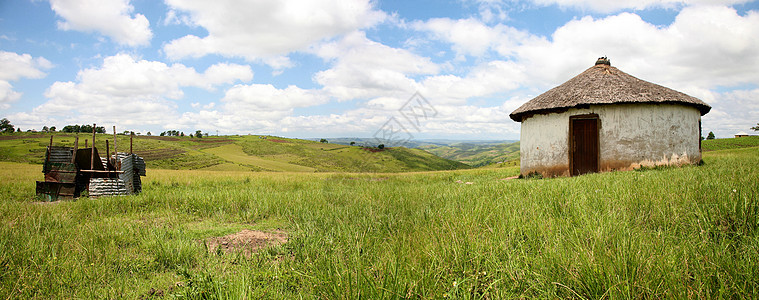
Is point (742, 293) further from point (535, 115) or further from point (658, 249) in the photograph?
point (535, 115)

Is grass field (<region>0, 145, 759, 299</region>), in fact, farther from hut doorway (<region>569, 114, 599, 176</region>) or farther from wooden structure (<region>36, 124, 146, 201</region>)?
hut doorway (<region>569, 114, 599, 176</region>)

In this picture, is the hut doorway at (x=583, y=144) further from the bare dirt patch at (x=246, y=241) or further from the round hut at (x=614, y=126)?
the bare dirt patch at (x=246, y=241)

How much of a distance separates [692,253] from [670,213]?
1548 millimetres

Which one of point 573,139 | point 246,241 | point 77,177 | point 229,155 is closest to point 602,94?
point 573,139

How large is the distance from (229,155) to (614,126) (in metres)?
60.5

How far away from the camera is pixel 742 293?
179 centimetres

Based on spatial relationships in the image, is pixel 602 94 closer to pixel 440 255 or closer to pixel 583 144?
pixel 583 144

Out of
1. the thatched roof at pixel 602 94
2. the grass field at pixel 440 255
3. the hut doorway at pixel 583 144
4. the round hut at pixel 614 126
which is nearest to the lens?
the grass field at pixel 440 255

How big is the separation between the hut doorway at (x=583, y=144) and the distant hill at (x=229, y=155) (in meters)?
38.9

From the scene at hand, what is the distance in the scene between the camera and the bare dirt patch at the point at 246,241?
371 cm

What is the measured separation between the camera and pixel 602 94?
12.0m

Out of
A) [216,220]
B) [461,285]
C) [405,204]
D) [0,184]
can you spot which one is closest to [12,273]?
[216,220]

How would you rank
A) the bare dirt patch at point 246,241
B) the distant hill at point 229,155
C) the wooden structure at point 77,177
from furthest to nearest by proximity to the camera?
the distant hill at point 229,155 → the wooden structure at point 77,177 → the bare dirt patch at point 246,241

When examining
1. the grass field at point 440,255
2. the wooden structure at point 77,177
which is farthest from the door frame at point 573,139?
the wooden structure at point 77,177
